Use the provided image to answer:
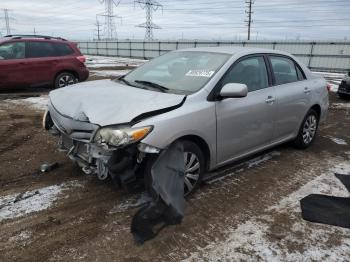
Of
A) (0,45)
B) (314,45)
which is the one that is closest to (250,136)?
(0,45)

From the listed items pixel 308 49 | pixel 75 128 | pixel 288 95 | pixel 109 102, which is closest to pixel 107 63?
pixel 308 49

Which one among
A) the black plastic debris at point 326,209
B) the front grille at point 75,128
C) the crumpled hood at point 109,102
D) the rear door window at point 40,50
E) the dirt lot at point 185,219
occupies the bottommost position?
the black plastic debris at point 326,209

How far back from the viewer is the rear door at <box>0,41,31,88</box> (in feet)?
32.7

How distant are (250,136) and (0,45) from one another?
840cm

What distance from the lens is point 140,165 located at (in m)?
3.46

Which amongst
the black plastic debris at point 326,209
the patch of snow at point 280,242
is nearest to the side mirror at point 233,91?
the patch of snow at point 280,242

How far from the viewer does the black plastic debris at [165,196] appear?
11.0 feet

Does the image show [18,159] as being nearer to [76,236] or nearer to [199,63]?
[76,236]

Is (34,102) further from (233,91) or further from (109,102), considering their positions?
(233,91)

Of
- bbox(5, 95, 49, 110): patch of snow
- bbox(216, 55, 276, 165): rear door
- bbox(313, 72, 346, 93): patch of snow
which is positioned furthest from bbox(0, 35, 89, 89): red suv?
bbox(313, 72, 346, 93): patch of snow

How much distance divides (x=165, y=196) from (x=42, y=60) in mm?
8469

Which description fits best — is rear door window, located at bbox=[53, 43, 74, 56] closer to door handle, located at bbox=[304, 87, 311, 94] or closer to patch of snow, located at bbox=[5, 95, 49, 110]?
patch of snow, located at bbox=[5, 95, 49, 110]

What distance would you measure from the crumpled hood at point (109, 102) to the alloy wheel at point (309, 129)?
2.92m

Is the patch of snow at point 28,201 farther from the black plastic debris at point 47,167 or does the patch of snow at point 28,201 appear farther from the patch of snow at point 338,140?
the patch of snow at point 338,140
